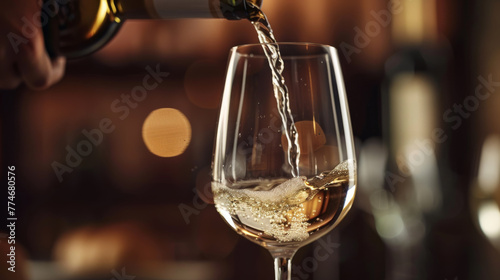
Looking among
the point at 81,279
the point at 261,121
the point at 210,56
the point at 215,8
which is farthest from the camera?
the point at 210,56

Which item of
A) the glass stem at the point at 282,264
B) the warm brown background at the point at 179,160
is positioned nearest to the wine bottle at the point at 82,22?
the glass stem at the point at 282,264

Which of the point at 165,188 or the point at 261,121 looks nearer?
the point at 261,121

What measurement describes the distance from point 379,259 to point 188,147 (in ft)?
2.21

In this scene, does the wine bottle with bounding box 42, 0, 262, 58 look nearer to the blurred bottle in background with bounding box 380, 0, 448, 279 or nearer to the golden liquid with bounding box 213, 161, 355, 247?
the golden liquid with bounding box 213, 161, 355, 247

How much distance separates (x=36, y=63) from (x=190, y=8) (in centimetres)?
24

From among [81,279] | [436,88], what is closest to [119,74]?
[81,279]

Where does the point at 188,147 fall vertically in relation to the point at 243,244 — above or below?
above

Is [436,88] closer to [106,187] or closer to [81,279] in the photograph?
[106,187]

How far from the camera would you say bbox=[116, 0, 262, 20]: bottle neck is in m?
0.67

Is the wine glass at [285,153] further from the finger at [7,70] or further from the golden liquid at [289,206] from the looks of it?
the finger at [7,70]

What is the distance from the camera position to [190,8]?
2.27 feet

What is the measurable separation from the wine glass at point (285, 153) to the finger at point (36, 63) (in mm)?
326

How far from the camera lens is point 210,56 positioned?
1.87 m

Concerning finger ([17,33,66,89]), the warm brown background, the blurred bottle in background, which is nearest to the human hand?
finger ([17,33,66,89])
